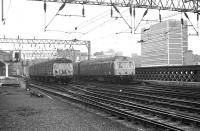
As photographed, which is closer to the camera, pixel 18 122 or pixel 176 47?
pixel 18 122

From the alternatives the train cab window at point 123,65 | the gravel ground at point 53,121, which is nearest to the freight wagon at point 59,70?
the train cab window at point 123,65

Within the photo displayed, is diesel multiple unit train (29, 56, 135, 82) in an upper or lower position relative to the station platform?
upper

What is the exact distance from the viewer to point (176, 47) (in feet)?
449

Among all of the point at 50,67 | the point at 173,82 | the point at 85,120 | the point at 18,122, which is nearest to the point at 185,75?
the point at 173,82

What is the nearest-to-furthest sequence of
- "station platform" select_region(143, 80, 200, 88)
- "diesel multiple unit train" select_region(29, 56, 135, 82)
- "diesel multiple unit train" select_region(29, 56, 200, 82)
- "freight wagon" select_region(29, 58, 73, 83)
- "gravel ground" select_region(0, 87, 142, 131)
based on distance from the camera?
"gravel ground" select_region(0, 87, 142, 131) < "station platform" select_region(143, 80, 200, 88) < "diesel multiple unit train" select_region(29, 56, 200, 82) < "diesel multiple unit train" select_region(29, 56, 135, 82) < "freight wagon" select_region(29, 58, 73, 83)

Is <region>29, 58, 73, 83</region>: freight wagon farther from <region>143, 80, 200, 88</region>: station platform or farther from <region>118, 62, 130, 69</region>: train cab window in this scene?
<region>143, 80, 200, 88</region>: station platform

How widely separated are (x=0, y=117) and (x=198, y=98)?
10212 millimetres

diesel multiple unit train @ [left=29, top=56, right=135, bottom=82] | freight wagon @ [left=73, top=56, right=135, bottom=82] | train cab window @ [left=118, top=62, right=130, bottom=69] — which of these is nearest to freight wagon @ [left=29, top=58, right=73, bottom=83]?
diesel multiple unit train @ [left=29, top=56, right=135, bottom=82]

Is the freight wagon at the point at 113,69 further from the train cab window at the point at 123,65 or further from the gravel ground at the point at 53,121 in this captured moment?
the gravel ground at the point at 53,121

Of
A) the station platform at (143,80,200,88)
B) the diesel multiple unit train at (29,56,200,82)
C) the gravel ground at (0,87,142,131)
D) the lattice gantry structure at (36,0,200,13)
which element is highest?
the lattice gantry structure at (36,0,200,13)

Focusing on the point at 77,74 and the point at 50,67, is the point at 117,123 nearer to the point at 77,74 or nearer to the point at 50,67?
the point at 50,67

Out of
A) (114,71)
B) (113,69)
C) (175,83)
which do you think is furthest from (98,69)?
(175,83)

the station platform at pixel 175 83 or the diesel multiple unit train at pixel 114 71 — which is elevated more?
the diesel multiple unit train at pixel 114 71

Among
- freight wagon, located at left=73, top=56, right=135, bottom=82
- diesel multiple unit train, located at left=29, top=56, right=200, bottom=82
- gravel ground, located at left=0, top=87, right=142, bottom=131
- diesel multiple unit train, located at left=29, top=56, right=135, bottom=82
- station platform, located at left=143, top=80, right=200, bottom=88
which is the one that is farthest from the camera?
diesel multiple unit train, located at left=29, top=56, right=135, bottom=82
